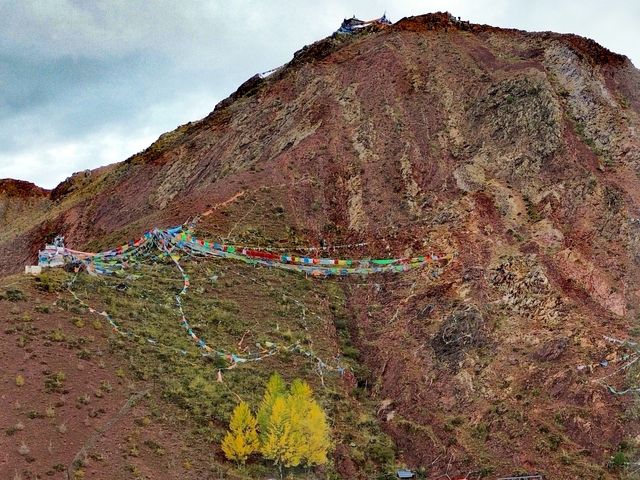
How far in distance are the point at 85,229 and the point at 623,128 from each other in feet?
104

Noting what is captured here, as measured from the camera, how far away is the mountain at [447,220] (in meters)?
20.7

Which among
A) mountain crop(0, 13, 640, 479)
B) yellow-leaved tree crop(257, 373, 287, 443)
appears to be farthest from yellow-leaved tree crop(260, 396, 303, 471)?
mountain crop(0, 13, 640, 479)

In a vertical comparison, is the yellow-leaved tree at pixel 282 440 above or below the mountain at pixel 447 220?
below

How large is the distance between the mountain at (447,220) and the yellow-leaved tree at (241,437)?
44.1 inches

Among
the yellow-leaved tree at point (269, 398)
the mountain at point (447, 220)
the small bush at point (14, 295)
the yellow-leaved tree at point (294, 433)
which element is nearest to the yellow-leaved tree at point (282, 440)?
the yellow-leaved tree at point (294, 433)

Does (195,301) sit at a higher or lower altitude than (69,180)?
lower

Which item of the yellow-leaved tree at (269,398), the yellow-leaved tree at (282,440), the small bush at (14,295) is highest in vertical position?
the small bush at (14,295)

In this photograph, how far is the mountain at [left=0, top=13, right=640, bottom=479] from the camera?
814 inches

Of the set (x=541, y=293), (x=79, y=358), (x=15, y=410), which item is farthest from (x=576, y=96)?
(x=15, y=410)

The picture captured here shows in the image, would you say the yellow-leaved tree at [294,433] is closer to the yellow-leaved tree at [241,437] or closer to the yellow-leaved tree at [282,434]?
the yellow-leaved tree at [282,434]

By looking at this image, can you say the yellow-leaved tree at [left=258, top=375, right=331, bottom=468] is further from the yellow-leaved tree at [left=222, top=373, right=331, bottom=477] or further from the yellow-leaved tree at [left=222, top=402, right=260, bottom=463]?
the yellow-leaved tree at [left=222, top=402, right=260, bottom=463]

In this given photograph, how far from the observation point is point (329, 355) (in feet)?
79.7

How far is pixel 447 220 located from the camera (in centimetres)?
2925

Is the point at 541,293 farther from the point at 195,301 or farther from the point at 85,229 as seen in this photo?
the point at 85,229
